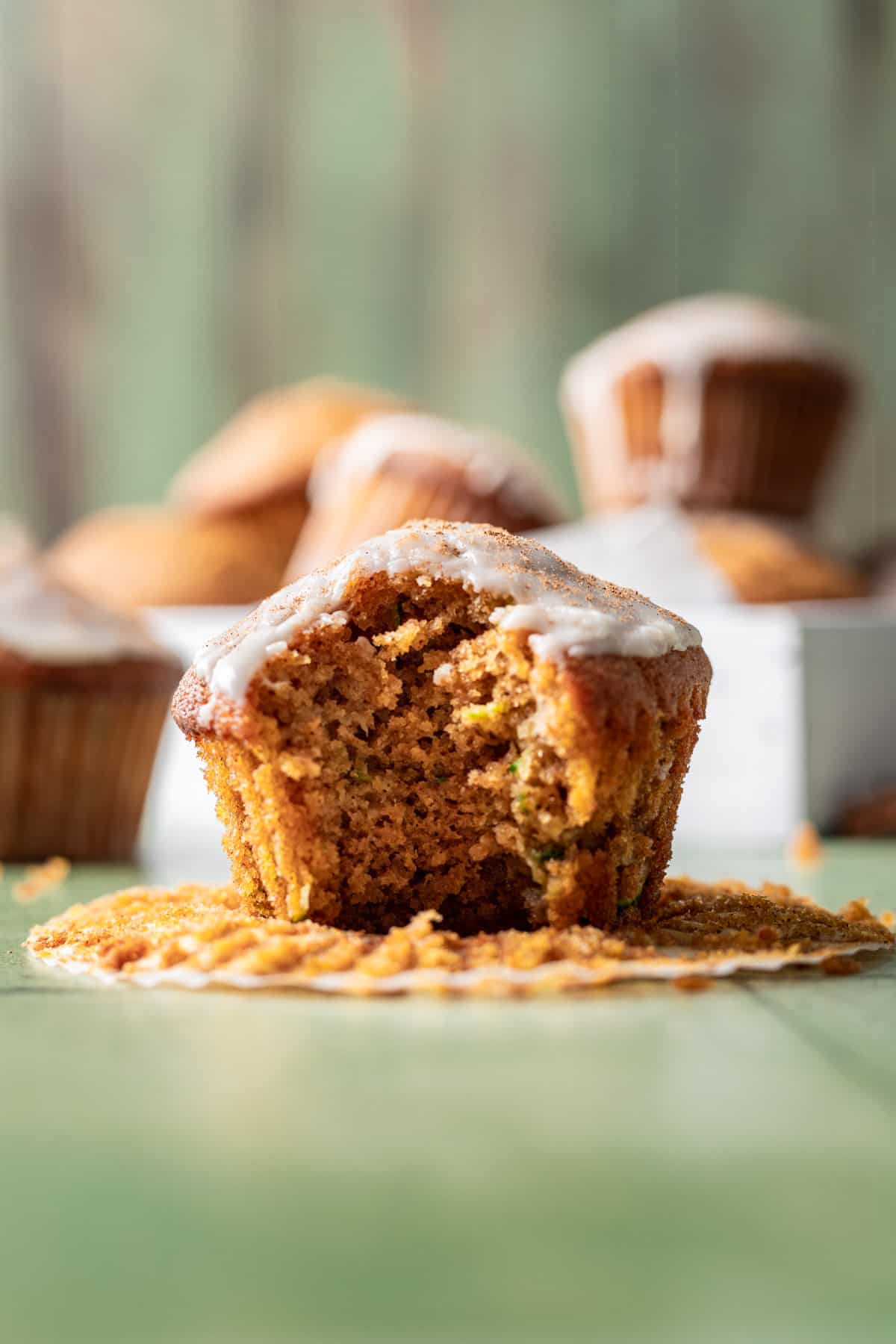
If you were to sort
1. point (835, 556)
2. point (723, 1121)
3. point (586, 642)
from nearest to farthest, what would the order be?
point (723, 1121)
point (586, 642)
point (835, 556)

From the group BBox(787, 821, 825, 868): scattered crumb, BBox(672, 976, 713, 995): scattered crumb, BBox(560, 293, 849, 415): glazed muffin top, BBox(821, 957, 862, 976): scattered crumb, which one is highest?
BBox(560, 293, 849, 415): glazed muffin top

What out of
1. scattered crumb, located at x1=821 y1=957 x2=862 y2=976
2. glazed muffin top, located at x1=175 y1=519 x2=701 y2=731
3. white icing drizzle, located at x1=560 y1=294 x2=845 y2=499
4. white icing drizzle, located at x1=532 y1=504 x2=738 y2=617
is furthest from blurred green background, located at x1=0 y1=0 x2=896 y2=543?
scattered crumb, located at x1=821 y1=957 x2=862 y2=976

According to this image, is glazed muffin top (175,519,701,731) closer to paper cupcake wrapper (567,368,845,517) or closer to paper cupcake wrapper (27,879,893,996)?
paper cupcake wrapper (27,879,893,996)

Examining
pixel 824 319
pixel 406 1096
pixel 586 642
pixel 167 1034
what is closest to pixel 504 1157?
pixel 406 1096

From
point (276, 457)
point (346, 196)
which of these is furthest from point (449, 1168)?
point (346, 196)

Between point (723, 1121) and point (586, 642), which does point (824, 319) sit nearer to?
point (586, 642)

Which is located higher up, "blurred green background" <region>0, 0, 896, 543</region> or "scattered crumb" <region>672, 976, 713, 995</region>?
"blurred green background" <region>0, 0, 896, 543</region>

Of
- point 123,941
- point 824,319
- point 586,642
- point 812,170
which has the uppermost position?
point 812,170

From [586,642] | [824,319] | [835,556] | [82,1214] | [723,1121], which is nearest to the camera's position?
[82,1214]
